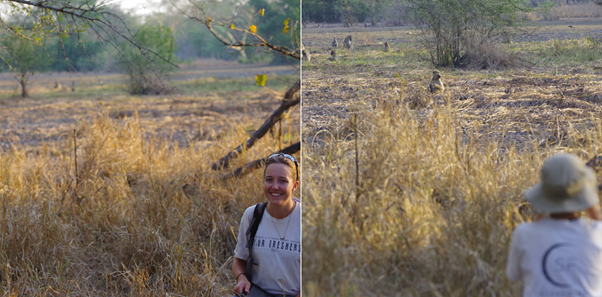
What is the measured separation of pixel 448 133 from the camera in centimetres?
Answer: 129

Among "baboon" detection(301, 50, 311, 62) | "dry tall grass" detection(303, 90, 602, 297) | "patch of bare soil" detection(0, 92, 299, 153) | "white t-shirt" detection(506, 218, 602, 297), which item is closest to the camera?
"white t-shirt" detection(506, 218, 602, 297)

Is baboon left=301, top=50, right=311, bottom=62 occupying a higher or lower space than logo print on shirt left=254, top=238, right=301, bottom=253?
higher

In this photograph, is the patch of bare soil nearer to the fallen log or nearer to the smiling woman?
the fallen log

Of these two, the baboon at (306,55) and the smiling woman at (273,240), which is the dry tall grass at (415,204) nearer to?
the baboon at (306,55)

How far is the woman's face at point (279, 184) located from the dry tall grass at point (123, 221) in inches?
50.0

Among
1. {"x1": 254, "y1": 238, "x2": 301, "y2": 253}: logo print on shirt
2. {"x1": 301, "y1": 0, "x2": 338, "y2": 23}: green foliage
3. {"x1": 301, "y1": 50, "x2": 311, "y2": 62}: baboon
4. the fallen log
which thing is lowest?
the fallen log

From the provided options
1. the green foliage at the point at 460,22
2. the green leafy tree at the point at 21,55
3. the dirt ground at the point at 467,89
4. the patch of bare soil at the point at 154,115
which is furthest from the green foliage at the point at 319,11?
the patch of bare soil at the point at 154,115

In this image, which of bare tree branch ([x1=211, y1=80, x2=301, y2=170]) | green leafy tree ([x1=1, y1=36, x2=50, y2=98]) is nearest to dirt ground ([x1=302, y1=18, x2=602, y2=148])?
bare tree branch ([x1=211, y1=80, x2=301, y2=170])

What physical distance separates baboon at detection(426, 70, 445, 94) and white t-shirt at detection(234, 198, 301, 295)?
4.38 ft

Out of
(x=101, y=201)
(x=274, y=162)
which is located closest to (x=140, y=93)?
(x=101, y=201)

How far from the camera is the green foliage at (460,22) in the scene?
1.34 m

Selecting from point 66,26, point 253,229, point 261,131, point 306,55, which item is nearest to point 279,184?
point 253,229

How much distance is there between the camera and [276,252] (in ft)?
8.39

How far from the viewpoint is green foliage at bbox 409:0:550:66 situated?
1336mm
